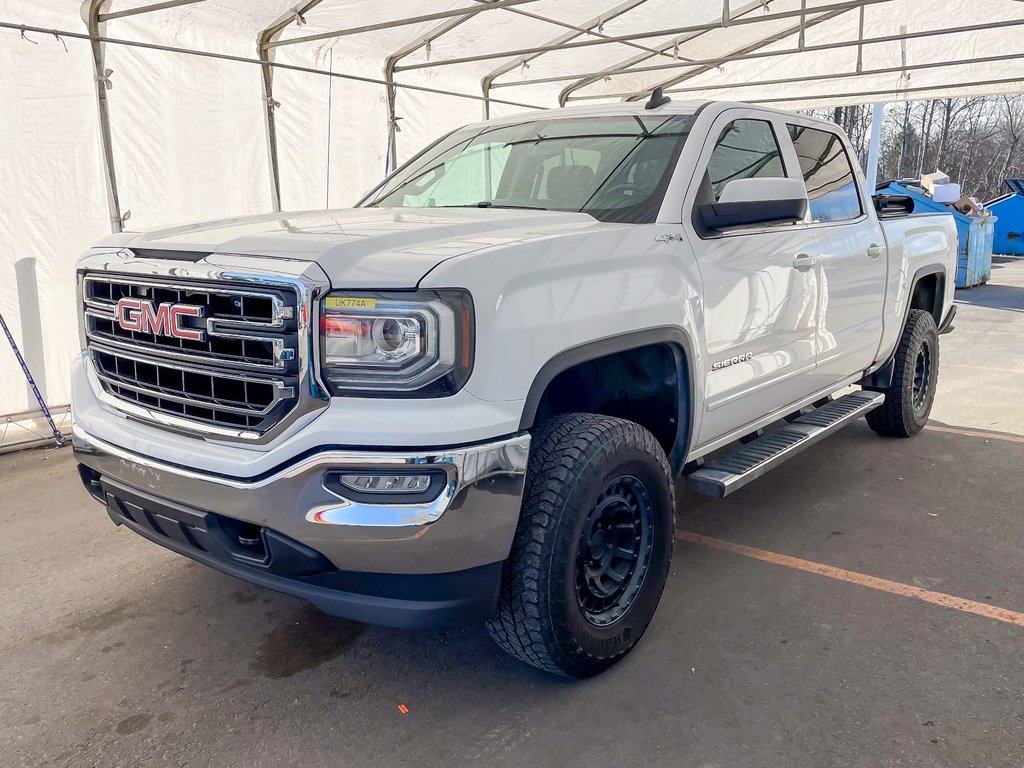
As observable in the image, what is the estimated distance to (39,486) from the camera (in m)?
4.97

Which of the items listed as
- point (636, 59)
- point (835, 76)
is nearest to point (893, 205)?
point (636, 59)

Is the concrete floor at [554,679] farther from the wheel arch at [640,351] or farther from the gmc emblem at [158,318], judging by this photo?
the gmc emblem at [158,318]

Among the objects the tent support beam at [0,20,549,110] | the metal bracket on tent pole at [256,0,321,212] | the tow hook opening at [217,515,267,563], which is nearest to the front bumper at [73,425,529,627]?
the tow hook opening at [217,515,267,563]

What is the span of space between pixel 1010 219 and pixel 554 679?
67.8ft

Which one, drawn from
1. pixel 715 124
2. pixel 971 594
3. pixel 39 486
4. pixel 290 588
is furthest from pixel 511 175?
pixel 39 486

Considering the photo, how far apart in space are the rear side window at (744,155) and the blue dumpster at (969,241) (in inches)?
448

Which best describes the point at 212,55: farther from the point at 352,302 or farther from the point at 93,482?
the point at 352,302

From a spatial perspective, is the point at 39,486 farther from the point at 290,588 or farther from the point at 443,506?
the point at 443,506

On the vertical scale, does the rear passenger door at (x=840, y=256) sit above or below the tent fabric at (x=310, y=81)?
below

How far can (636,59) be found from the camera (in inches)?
451

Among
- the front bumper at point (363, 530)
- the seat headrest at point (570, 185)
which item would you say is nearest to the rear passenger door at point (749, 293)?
the seat headrest at point (570, 185)

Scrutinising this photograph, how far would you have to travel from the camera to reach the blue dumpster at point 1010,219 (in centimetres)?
1894

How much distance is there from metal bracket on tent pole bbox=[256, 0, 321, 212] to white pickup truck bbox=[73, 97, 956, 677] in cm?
458

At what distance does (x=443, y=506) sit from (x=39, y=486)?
3840mm
